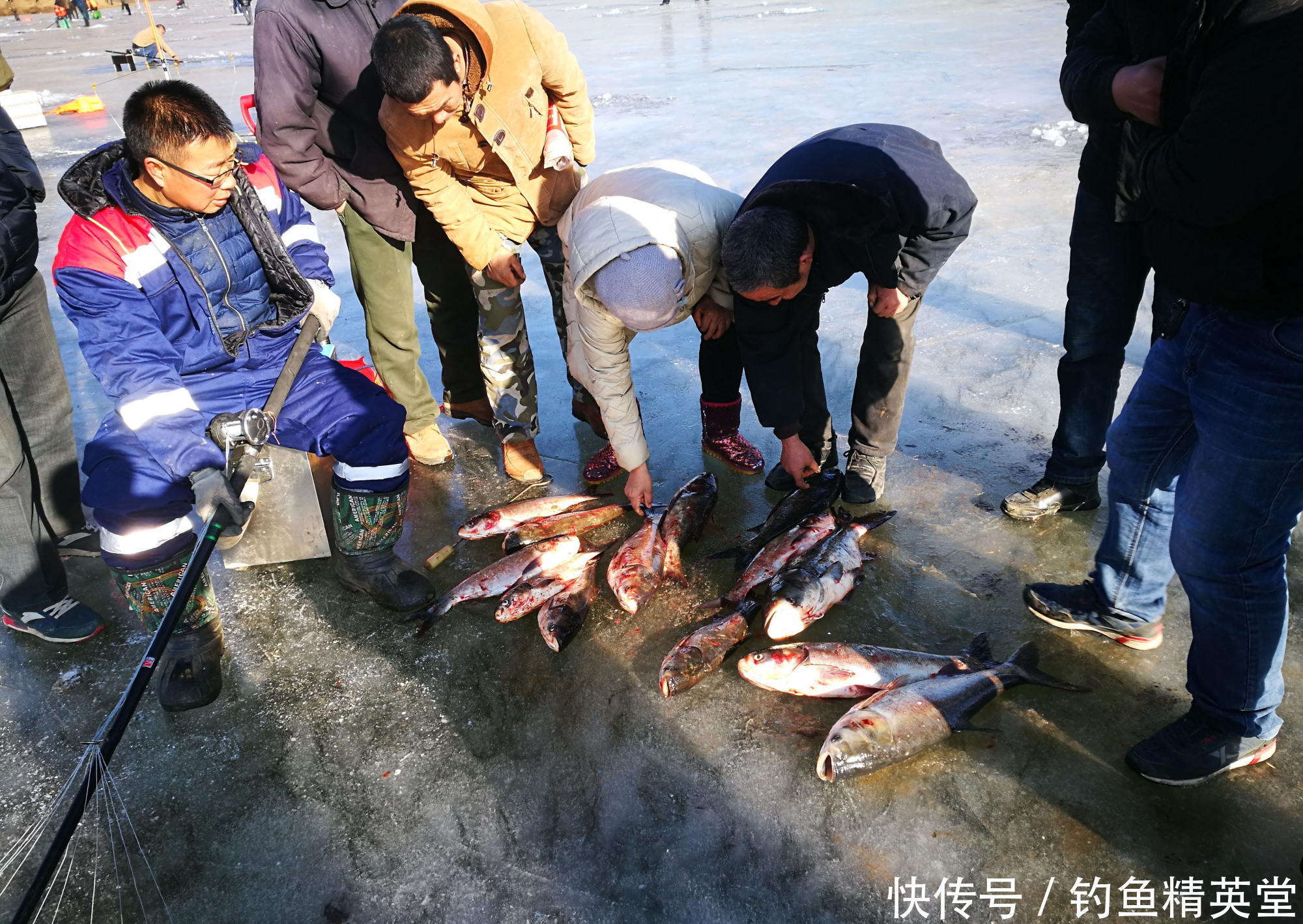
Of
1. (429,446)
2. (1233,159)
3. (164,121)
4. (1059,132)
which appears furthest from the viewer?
(1059,132)

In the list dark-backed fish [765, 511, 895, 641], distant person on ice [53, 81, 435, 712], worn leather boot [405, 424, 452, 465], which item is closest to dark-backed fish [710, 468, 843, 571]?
dark-backed fish [765, 511, 895, 641]

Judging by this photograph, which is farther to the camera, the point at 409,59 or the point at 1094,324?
the point at 1094,324

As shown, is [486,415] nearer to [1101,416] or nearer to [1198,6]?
[1101,416]

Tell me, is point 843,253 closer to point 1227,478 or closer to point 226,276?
point 1227,478

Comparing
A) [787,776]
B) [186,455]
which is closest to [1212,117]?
[787,776]

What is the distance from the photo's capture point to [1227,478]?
206 centimetres

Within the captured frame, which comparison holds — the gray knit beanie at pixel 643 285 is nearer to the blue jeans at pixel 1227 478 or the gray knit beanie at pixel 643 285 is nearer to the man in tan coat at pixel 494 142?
the man in tan coat at pixel 494 142

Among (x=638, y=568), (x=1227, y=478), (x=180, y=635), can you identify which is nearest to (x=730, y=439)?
(x=638, y=568)

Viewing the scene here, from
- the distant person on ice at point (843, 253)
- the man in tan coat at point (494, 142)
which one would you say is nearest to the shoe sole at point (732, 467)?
the distant person on ice at point (843, 253)

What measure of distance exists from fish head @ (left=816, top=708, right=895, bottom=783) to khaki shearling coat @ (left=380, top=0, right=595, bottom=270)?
8.23ft

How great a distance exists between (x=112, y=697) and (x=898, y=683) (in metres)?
2.89

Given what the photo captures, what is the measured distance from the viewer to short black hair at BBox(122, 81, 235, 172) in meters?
2.80

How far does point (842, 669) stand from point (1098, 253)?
6.05 ft

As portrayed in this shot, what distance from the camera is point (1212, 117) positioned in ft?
5.62
